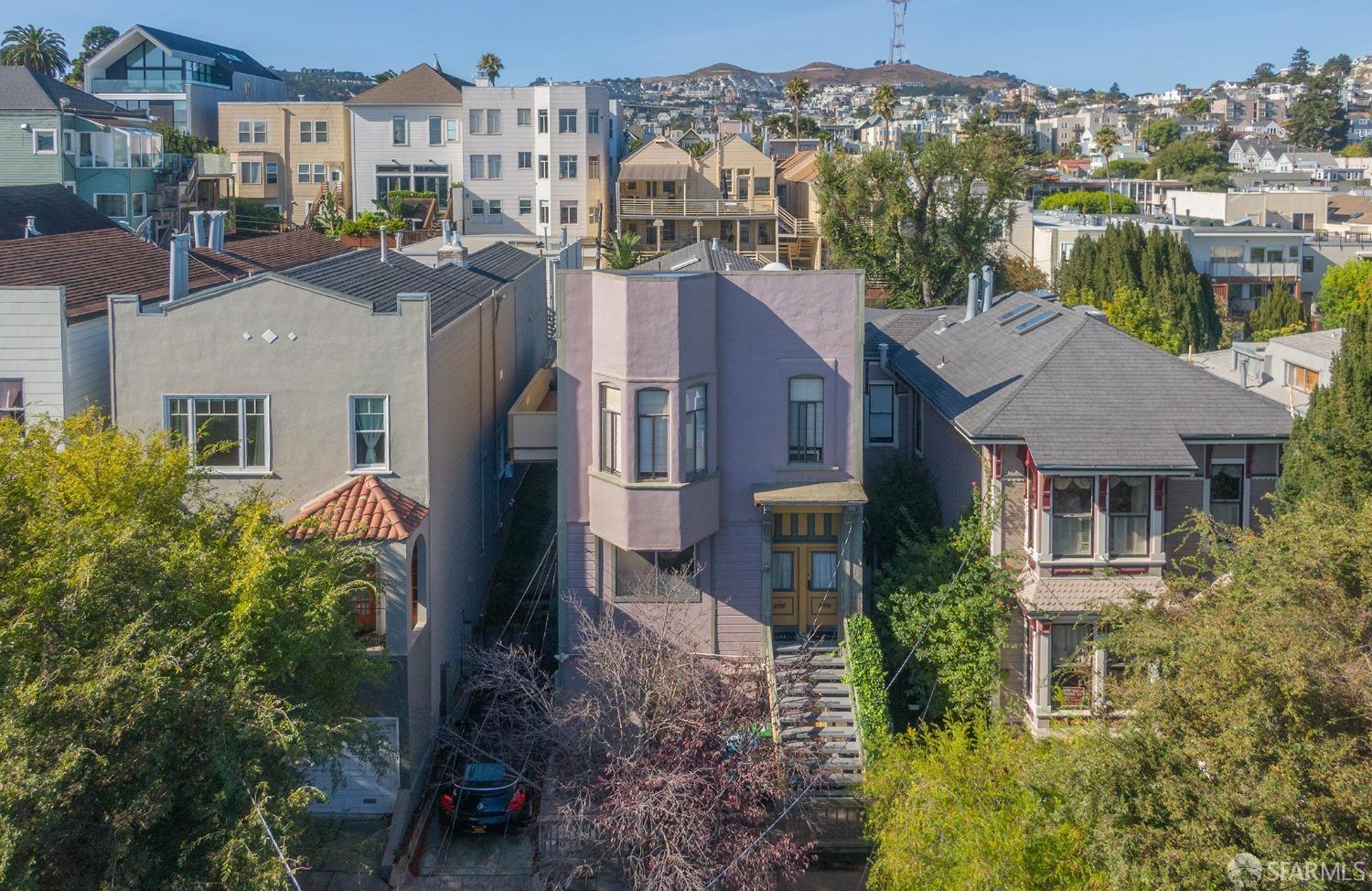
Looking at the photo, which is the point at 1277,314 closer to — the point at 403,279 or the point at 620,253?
the point at 620,253

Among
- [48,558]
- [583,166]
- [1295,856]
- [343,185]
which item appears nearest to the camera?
[1295,856]

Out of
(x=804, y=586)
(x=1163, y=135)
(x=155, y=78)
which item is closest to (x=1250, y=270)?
(x=804, y=586)

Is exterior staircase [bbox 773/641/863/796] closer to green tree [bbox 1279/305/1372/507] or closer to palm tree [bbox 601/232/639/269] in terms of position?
green tree [bbox 1279/305/1372/507]

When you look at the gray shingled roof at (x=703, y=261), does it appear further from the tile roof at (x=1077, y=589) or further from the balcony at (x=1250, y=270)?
the balcony at (x=1250, y=270)

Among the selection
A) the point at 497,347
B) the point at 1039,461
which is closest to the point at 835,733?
the point at 1039,461

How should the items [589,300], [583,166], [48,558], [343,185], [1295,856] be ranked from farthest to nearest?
[343,185] → [583,166] → [589,300] → [48,558] → [1295,856]

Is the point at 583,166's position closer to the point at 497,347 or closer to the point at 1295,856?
the point at 497,347

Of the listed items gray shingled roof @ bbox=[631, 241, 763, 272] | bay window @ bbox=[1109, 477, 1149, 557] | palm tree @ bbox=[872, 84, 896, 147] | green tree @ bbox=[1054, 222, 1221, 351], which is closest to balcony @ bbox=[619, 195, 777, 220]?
green tree @ bbox=[1054, 222, 1221, 351]

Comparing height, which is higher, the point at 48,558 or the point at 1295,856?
the point at 48,558
